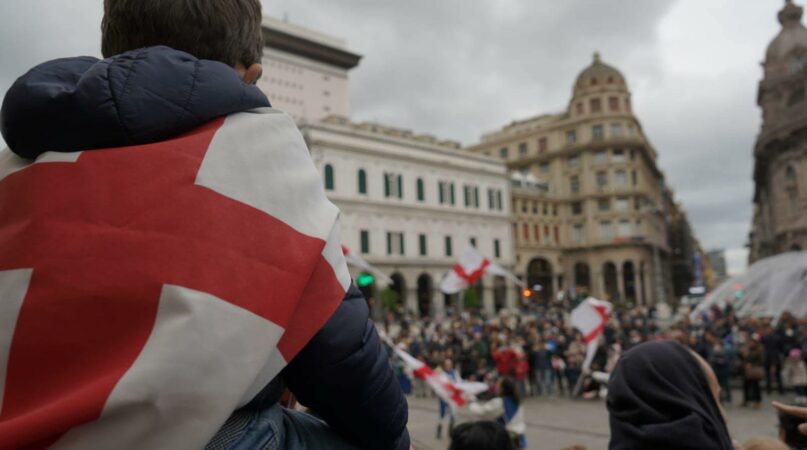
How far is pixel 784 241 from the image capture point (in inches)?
1585

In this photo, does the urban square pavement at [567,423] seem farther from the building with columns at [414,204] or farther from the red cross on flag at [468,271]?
the building with columns at [414,204]

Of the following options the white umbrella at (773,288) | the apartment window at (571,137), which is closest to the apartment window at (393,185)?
the white umbrella at (773,288)

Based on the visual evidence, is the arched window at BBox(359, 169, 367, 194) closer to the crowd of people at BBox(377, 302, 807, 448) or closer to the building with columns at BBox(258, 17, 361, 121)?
the building with columns at BBox(258, 17, 361, 121)

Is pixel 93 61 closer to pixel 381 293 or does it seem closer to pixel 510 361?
pixel 510 361

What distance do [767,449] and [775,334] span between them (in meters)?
13.8

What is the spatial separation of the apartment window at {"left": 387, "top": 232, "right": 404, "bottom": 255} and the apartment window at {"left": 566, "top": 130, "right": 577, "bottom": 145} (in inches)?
1014

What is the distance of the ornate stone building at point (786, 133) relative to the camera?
127ft

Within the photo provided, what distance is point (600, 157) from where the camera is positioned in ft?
192

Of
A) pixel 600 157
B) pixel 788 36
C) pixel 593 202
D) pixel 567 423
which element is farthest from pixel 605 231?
pixel 567 423

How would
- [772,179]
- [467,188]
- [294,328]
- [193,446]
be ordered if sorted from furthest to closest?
[467,188], [772,179], [294,328], [193,446]

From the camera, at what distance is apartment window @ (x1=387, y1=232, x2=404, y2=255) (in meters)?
41.8

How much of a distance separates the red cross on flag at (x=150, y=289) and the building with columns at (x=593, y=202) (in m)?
55.2

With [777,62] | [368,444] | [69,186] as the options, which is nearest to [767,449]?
[368,444]

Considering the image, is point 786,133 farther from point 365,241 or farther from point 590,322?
point 590,322
